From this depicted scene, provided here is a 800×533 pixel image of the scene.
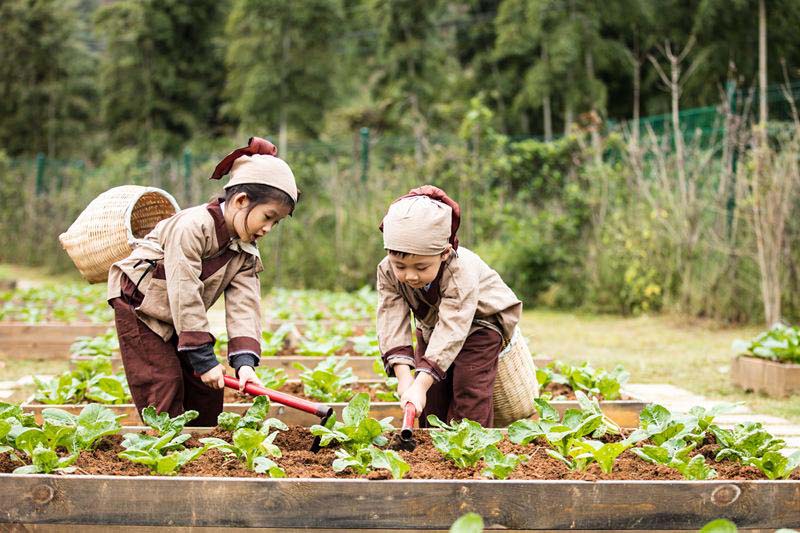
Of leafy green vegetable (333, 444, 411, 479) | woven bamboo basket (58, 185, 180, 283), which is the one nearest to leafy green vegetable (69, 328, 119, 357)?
woven bamboo basket (58, 185, 180, 283)

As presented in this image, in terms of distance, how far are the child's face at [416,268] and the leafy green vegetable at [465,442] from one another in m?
0.54

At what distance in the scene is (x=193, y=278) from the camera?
3.38m

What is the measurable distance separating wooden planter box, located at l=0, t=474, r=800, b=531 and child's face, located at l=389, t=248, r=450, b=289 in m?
0.90

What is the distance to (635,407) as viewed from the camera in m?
4.02

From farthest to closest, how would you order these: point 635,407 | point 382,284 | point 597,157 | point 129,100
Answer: point 129,100, point 597,157, point 635,407, point 382,284

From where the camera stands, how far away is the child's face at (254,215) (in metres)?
3.38

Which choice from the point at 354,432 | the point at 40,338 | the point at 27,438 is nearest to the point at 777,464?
the point at 354,432

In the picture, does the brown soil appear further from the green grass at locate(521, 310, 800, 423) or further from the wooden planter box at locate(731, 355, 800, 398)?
the wooden planter box at locate(731, 355, 800, 398)

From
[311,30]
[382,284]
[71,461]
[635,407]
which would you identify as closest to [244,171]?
[382,284]

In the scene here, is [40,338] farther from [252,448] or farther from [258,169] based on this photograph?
[252,448]

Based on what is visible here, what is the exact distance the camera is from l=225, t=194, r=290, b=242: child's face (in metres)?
3.38

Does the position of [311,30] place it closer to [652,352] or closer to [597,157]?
[597,157]

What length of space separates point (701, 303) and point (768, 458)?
6.70m

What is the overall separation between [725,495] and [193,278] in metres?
1.86
